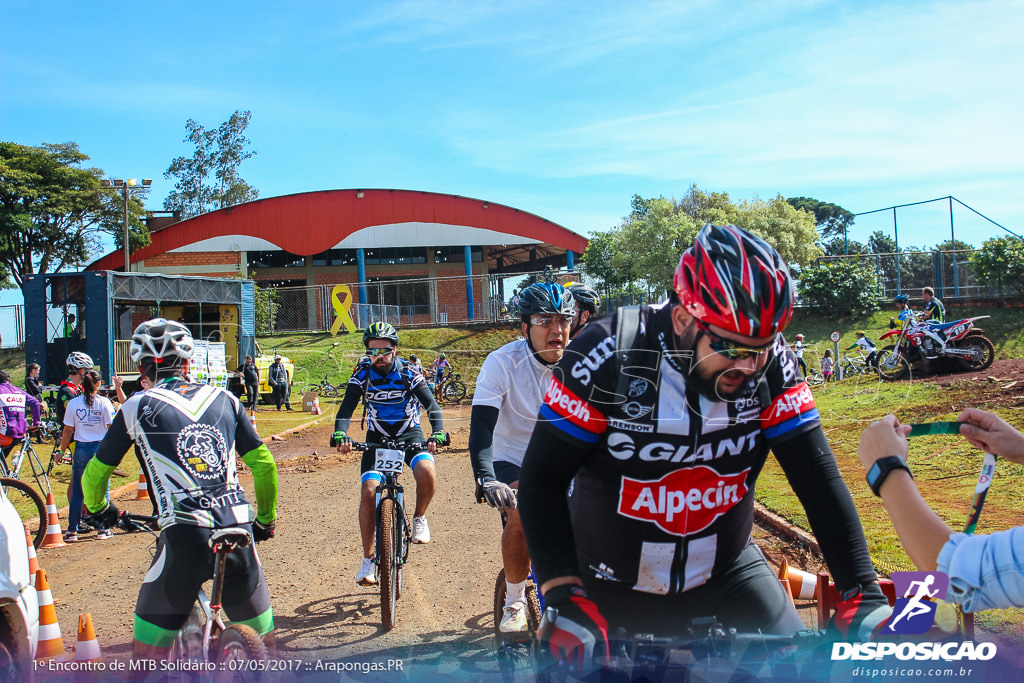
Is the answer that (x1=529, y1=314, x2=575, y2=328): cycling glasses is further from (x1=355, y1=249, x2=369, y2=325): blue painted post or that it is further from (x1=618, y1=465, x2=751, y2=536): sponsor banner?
(x1=355, y1=249, x2=369, y2=325): blue painted post

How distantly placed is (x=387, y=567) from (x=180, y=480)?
2243 millimetres

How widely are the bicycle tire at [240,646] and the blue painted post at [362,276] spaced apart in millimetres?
30564

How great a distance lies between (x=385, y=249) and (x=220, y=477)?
138 ft

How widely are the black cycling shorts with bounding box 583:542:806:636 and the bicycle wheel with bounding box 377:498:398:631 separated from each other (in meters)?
3.25

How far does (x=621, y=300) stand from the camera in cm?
3111

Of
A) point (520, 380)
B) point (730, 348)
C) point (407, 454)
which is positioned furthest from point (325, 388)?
point (730, 348)

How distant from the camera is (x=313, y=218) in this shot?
4162cm

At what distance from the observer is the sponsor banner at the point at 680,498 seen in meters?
2.19

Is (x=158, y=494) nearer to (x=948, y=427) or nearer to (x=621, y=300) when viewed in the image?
(x=948, y=427)

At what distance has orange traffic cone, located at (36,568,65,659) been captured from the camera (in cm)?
475

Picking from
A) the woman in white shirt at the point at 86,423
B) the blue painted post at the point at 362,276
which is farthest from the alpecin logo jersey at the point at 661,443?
the blue painted post at the point at 362,276

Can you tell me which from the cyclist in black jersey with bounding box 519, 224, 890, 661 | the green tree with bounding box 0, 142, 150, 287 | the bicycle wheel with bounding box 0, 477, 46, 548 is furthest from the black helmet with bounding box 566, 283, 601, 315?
the green tree with bounding box 0, 142, 150, 287

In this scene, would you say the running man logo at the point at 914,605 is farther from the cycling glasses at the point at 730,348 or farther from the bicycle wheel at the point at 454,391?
the bicycle wheel at the point at 454,391

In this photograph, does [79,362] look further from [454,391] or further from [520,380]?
[454,391]
